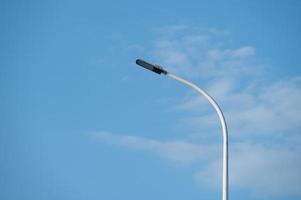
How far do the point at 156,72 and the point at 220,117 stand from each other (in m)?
2.19

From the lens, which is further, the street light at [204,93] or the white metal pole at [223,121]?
the street light at [204,93]

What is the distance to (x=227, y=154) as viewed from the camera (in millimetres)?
10961

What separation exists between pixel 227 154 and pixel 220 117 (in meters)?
1.08

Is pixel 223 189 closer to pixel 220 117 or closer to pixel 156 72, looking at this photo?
pixel 220 117

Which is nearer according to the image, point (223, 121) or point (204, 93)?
point (223, 121)

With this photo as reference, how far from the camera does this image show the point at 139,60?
11.9m

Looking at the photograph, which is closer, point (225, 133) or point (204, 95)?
point (225, 133)

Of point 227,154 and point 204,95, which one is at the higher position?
point 204,95

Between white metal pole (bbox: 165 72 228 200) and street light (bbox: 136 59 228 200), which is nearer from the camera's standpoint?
white metal pole (bbox: 165 72 228 200)

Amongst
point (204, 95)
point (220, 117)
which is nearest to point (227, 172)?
point (220, 117)

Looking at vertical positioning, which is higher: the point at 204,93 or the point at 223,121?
the point at 204,93

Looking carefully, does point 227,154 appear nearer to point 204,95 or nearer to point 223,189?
point 223,189

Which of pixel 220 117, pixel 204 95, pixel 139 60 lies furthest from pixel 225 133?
pixel 139 60

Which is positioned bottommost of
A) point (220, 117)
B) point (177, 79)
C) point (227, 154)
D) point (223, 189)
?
point (223, 189)
